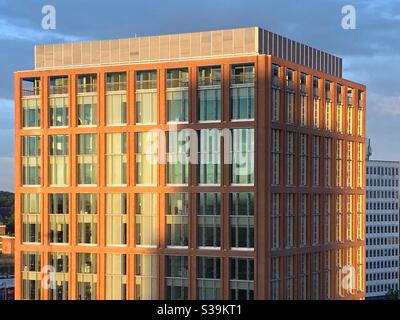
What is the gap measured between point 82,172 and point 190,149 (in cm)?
1298

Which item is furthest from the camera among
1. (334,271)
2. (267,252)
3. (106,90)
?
(334,271)

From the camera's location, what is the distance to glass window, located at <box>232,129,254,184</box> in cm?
7200

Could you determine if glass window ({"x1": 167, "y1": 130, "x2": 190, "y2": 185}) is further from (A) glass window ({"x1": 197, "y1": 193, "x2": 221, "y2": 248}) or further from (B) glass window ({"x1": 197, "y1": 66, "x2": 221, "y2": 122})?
(A) glass window ({"x1": 197, "y1": 193, "x2": 221, "y2": 248})

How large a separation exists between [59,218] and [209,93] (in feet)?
68.0

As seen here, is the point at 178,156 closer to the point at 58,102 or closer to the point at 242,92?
the point at 242,92

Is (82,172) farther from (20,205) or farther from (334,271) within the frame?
(334,271)

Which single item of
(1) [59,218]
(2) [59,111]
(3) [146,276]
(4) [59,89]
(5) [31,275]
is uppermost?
(4) [59,89]

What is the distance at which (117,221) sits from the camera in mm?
78688

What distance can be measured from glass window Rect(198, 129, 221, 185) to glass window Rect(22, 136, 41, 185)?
1885 cm

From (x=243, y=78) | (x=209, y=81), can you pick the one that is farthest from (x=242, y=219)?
(x=209, y=81)
